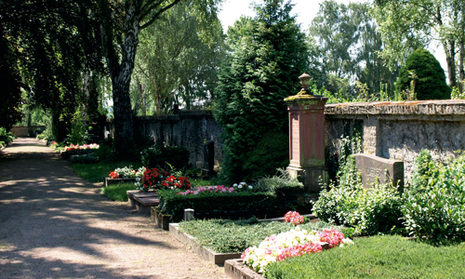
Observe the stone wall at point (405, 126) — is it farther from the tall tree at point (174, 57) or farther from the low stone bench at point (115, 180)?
the tall tree at point (174, 57)

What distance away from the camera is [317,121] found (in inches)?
344

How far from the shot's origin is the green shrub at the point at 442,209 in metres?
4.91

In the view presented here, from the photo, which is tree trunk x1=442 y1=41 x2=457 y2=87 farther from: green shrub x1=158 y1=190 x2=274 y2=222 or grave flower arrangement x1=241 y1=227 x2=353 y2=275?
grave flower arrangement x1=241 y1=227 x2=353 y2=275

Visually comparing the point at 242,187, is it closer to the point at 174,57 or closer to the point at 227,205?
the point at 227,205

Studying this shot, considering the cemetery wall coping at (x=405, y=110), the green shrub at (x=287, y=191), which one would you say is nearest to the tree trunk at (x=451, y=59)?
the cemetery wall coping at (x=405, y=110)

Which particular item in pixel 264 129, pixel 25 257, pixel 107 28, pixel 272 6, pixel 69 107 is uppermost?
pixel 107 28

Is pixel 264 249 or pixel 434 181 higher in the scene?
pixel 434 181

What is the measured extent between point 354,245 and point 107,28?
15.1 m

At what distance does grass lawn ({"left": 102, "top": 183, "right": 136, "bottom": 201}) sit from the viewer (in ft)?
34.9

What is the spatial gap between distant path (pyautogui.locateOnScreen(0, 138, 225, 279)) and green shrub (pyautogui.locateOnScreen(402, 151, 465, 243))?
97.5 inches

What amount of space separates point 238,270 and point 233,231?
148 cm

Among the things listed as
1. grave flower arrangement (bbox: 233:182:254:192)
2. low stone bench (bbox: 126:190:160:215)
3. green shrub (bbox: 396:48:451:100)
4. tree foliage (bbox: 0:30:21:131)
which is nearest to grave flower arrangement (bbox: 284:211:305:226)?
grave flower arrangement (bbox: 233:182:254:192)

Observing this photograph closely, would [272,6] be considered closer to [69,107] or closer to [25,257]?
[25,257]

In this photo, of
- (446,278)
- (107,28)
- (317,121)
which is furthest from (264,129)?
(107,28)
